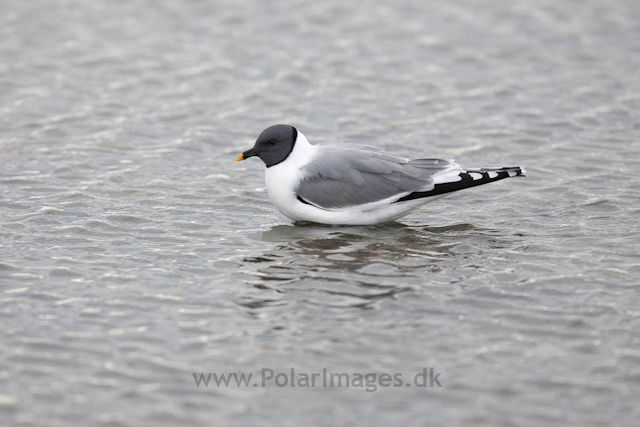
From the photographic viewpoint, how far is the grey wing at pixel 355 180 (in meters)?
8.45

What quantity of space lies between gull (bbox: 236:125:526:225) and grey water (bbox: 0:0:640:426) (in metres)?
0.25

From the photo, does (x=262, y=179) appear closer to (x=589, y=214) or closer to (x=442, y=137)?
(x=442, y=137)

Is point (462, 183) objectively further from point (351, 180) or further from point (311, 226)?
point (311, 226)

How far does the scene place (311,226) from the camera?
882 centimetres

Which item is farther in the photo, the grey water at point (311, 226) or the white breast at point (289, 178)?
the white breast at point (289, 178)

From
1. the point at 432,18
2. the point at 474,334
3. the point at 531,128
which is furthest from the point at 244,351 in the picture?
the point at 432,18

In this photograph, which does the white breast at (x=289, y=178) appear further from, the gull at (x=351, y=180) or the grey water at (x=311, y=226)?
the grey water at (x=311, y=226)

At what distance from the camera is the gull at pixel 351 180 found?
8.45m

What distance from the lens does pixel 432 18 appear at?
15.2 meters

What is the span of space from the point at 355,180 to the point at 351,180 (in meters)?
0.04

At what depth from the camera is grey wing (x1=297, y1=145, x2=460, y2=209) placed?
8445 millimetres

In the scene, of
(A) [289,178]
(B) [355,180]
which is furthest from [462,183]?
(A) [289,178]

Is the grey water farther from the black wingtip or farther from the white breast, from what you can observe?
the black wingtip

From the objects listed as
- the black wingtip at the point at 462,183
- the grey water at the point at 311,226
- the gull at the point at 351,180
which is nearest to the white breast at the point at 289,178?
the gull at the point at 351,180
